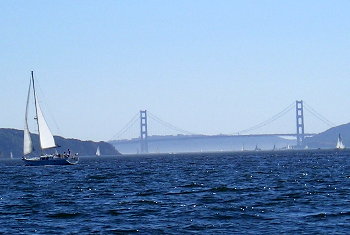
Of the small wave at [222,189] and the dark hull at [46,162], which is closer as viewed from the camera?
the small wave at [222,189]

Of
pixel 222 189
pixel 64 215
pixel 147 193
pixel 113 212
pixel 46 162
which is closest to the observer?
pixel 64 215

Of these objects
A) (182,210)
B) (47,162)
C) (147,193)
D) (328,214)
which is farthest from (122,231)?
(47,162)

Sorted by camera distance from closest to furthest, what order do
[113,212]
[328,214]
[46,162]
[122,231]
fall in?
[122,231], [328,214], [113,212], [46,162]

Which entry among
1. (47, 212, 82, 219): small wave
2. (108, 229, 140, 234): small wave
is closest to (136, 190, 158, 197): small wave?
(47, 212, 82, 219): small wave

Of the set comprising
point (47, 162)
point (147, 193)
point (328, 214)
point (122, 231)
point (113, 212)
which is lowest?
point (122, 231)

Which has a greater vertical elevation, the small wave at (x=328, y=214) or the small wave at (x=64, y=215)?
the small wave at (x=64, y=215)

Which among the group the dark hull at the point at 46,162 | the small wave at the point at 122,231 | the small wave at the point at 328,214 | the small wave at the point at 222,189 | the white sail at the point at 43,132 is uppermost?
the white sail at the point at 43,132

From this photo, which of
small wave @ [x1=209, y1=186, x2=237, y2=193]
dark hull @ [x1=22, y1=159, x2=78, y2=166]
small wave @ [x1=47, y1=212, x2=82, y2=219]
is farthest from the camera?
dark hull @ [x1=22, y1=159, x2=78, y2=166]

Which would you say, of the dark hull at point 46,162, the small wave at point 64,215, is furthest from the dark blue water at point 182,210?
the dark hull at point 46,162

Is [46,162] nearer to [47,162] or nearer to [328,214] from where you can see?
[47,162]

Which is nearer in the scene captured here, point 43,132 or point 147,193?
point 147,193

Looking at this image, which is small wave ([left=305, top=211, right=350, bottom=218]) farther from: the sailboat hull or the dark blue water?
the sailboat hull

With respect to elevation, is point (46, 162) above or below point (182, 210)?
above

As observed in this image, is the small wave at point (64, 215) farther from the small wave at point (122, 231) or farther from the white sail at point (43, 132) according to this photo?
the white sail at point (43, 132)
